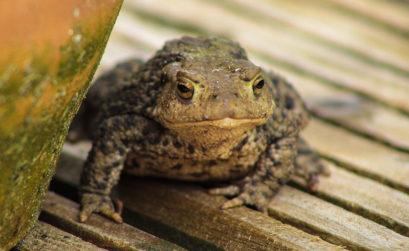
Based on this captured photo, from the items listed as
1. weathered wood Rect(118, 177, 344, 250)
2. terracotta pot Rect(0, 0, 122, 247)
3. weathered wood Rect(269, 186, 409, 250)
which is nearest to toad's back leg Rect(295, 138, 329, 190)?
weathered wood Rect(269, 186, 409, 250)

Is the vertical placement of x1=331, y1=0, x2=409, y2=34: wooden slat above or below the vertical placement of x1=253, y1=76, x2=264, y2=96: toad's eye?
above

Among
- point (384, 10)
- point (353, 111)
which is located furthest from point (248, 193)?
point (384, 10)

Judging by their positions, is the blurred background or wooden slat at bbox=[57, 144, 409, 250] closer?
wooden slat at bbox=[57, 144, 409, 250]

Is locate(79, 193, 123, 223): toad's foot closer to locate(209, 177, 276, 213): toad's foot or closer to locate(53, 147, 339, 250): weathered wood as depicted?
locate(53, 147, 339, 250): weathered wood

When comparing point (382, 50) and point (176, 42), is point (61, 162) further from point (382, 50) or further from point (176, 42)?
point (382, 50)

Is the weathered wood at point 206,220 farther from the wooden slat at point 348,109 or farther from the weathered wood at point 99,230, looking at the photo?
the wooden slat at point 348,109

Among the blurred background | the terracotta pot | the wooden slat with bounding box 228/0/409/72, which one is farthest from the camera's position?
the wooden slat with bounding box 228/0/409/72

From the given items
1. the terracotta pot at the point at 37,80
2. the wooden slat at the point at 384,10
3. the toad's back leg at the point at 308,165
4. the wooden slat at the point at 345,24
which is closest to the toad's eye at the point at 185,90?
the terracotta pot at the point at 37,80
